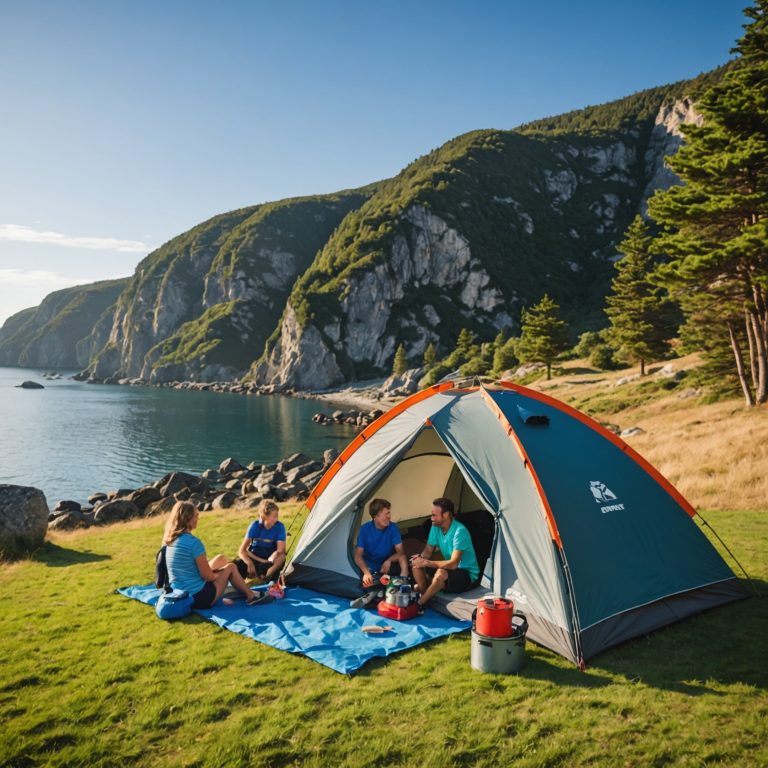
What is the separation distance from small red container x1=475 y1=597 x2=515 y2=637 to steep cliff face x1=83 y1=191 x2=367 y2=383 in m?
136

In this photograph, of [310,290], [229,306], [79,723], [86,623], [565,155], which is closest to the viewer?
[79,723]

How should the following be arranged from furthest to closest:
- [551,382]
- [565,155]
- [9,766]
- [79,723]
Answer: [565,155] < [551,382] < [79,723] < [9,766]

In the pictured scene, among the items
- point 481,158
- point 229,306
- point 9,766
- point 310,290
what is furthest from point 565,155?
point 9,766

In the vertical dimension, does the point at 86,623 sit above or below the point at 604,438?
below

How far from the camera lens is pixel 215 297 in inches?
6560

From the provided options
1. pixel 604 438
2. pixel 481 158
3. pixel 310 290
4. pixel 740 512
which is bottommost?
pixel 740 512

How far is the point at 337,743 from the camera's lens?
15.3 ft

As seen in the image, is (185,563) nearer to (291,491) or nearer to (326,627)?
(326,627)

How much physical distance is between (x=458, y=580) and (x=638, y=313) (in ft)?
142

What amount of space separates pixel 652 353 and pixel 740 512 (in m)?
33.0

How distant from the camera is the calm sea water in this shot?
36.5 m

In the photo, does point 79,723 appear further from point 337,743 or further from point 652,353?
point 652,353

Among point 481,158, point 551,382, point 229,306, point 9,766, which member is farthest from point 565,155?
point 9,766

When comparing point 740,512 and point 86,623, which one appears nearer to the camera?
point 86,623
